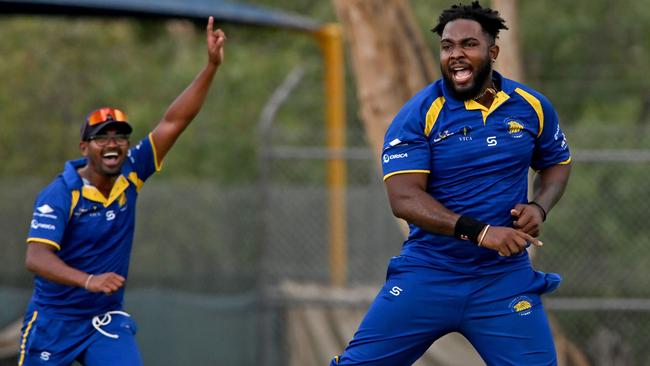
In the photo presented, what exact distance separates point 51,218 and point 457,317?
7.99 feet

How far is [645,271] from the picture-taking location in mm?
10570

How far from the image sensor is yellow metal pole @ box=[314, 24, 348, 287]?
35.4 feet

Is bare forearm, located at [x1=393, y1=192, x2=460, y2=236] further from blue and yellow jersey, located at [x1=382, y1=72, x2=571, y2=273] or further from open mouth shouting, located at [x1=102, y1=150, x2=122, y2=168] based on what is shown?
open mouth shouting, located at [x1=102, y1=150, x2=122, y2=168]

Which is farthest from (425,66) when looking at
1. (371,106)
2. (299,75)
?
(299,75)

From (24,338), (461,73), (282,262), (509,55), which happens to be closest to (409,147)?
(461,73)

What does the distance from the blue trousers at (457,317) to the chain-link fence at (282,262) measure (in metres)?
4.78

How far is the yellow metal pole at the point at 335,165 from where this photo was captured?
1080 cm

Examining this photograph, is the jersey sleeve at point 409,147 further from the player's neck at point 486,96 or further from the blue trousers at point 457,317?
the blue trousers at point 457,317

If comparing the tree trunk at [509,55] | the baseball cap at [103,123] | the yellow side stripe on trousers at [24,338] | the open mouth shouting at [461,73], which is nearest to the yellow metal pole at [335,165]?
the tree trunk at [509,55]

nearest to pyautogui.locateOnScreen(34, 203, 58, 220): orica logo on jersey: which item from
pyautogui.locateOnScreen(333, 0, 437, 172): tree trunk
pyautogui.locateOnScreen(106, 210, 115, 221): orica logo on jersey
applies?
pyautogui.locateOnScreen(106, 210, 115, 221): orica logo on jersey

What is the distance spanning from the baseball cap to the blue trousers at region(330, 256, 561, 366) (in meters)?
2.08

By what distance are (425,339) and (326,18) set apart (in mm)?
12444

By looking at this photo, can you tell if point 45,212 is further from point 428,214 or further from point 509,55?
point 509,55

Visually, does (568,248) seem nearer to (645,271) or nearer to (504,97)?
(645,271)
